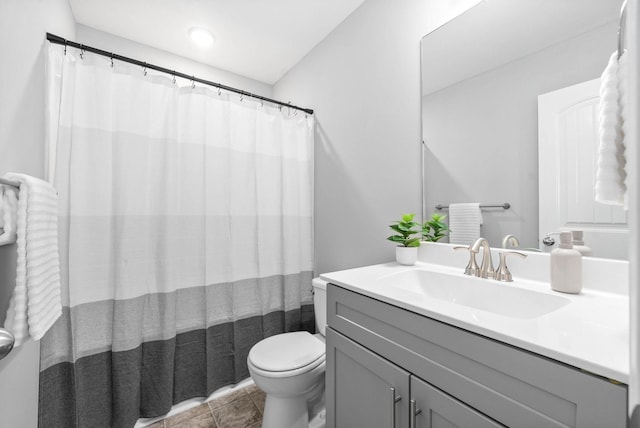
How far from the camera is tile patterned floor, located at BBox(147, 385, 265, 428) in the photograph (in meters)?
1.50

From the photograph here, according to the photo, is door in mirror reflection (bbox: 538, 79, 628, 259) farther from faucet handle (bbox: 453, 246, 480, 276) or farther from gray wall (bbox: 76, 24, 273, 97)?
gray wall (bbox: 76, 24, 273, 97)

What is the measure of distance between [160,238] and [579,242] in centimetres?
193

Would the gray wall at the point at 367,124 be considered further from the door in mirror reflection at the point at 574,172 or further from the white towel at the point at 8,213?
the white towel at the point at 8,213

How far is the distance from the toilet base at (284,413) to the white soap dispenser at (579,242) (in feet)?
4.41

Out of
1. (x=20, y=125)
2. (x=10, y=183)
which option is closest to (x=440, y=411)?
(x=10, y=183)

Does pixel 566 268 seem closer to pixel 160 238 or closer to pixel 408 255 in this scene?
pixel 408 255

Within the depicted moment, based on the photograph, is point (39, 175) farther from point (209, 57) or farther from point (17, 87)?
point (209, 57)

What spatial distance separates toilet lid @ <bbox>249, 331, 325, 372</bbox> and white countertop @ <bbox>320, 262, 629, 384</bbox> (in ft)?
2.13

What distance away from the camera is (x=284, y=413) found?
132cm

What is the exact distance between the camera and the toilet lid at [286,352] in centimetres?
130

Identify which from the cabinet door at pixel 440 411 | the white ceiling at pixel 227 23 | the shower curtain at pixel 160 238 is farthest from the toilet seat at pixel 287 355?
the white ceiling at pixel 227 23

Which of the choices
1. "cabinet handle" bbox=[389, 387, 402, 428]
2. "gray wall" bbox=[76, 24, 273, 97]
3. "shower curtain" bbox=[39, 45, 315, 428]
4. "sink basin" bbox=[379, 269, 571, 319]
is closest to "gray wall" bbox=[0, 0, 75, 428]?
"shower curtain" bbox=[39, 45, 315, 428]

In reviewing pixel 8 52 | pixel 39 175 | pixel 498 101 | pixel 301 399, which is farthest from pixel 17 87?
pixel 498 101

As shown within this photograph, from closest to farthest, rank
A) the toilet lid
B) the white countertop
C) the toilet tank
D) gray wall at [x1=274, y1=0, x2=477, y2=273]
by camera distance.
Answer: the white countertop, the toilet lid, gray wall at [x1=274, y1=0, x2=477, y2=273], the toilet tank
